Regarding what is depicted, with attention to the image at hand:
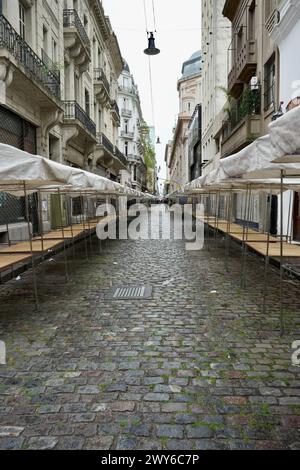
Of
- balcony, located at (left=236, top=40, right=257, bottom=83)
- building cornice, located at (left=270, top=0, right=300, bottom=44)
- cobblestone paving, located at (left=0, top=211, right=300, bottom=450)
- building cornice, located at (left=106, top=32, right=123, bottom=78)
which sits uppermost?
building cornice, located at (left=106, top=32, right=123, bottom=78)

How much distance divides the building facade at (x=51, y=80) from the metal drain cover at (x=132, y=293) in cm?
751

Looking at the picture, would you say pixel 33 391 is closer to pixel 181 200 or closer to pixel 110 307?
pixel 110 307

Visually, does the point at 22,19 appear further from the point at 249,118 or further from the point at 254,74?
the point at 254,74

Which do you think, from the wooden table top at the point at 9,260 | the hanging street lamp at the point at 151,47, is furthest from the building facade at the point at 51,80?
the wooden table top at the point at 9,260

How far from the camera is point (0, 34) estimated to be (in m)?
11.8

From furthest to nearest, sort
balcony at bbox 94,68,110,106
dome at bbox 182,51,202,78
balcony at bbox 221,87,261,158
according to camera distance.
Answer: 1. dome at bbox 182,51,202,78
2. balcony at bbox 94,68,110,106
3. balcony at bbox 221,87,261,158

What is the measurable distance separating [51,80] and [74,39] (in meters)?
4.72

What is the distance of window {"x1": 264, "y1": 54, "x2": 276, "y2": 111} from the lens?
1588cm

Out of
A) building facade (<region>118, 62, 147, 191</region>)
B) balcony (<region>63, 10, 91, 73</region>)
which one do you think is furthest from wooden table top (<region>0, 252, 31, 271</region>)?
building facade (<region>118, 62, 147, 191</region>)

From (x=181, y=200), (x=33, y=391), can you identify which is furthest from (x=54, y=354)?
(x=181, y=200)

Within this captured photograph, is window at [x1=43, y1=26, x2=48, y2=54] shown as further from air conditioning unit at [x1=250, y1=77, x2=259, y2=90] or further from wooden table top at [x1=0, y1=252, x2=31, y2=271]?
wooden table top at [x1=0, y1=252, x2=31, y2=271]

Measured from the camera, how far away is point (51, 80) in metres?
17.0

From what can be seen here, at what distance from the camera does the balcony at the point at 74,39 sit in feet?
66.1
